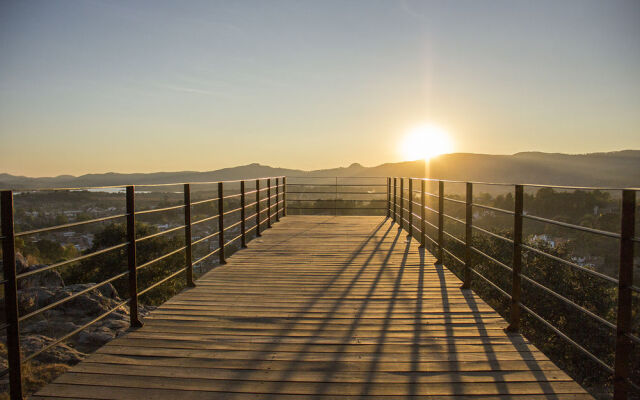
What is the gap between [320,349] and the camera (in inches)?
99.4

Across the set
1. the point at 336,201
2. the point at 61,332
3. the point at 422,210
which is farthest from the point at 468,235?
the point at 336,201

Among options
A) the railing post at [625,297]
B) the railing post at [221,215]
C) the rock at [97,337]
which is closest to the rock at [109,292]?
the railing post at [221,215]

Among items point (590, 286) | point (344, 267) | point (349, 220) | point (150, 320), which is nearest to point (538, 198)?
point (590, 286)

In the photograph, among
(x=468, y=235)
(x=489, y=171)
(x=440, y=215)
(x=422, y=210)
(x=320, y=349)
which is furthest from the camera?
(x=489, y=171)

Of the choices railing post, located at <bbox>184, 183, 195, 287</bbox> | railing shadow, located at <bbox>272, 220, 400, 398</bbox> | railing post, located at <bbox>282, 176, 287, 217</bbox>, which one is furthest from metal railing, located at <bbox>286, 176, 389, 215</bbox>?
railing post, located at <bbox>184, 183, 195, 287</bbox>

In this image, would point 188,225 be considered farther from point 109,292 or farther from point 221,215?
point 109,292

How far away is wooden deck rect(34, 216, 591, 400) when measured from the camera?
2.08 metres

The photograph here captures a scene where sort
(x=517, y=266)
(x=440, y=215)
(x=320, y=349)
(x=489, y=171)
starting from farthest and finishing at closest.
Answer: (x=489, y=171) < (x=440, y=215) < (x=517, y=266) < (x=320, y=349)

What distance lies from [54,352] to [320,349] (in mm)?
2697

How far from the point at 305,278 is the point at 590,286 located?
14099 millimetres

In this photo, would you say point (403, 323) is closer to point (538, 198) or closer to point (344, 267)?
point (344, 267)

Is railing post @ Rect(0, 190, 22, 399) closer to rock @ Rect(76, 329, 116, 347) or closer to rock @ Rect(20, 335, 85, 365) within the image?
rock @ Rect(20, 335, 85, 365)

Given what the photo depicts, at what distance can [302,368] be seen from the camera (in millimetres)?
2283

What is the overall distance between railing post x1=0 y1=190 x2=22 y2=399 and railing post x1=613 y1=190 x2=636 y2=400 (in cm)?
283
